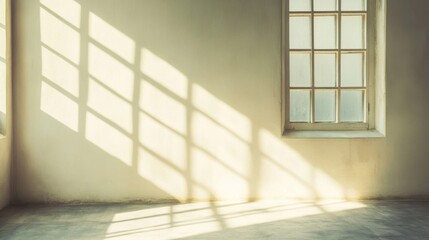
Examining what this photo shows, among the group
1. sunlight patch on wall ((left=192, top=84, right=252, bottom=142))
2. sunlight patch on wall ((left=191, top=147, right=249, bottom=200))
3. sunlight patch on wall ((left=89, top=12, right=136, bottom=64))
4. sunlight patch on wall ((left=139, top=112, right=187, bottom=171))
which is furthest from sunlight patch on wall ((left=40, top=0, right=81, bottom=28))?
sunlight patch on wall ((left=191, top=147, right=249, bottom=200))

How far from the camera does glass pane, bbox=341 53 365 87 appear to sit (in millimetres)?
5586

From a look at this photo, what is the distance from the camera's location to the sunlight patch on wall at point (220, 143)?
527cm

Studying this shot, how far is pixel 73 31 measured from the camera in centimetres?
519

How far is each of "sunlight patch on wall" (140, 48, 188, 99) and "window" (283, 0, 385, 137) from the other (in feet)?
3.79

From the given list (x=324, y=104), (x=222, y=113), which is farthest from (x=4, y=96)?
(x=324, y=104)

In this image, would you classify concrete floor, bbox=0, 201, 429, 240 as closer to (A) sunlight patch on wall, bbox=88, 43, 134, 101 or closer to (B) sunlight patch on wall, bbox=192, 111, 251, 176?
(B) sunlight patch on wall, bbox=192, 111, 251, 176

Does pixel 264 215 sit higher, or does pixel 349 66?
pixel 349 66

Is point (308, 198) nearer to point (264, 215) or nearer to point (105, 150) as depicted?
point (264, 215)

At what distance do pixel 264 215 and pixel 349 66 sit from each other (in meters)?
2.03

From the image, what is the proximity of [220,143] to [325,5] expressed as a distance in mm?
1901

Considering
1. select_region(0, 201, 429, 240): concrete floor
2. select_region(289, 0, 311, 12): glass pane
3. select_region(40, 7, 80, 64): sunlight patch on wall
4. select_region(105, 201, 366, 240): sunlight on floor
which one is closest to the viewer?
select_region(0, 201, 429, 240): concrete floor

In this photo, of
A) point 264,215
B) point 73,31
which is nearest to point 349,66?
point 264,215

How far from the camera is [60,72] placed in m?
5.19

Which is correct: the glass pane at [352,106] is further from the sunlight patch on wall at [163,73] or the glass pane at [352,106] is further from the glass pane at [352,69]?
the sunlight patch on wall at [163,73]
